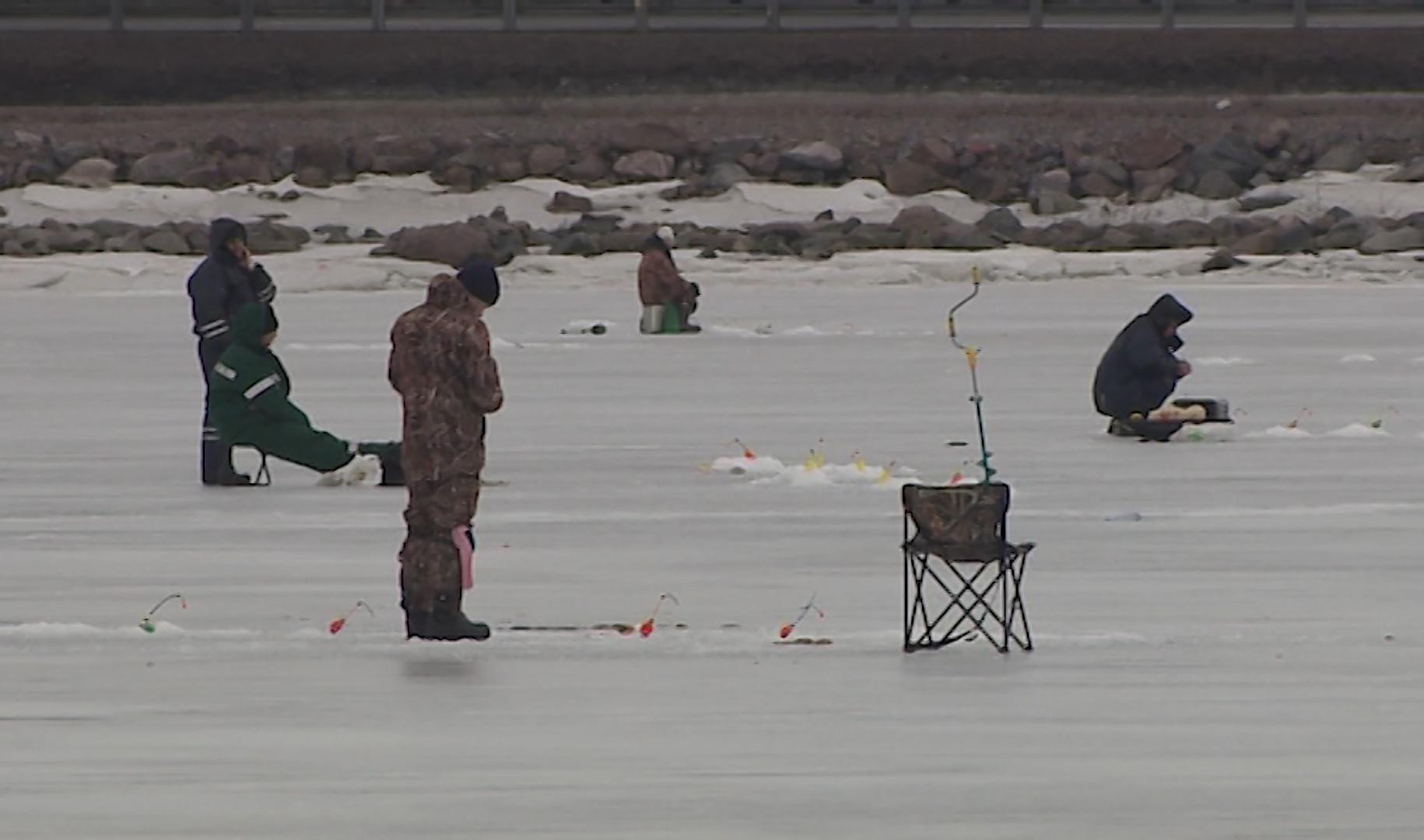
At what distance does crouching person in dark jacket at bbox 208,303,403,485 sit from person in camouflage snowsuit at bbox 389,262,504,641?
5372 mm

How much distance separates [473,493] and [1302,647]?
2742 mm

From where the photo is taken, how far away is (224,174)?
158 ft

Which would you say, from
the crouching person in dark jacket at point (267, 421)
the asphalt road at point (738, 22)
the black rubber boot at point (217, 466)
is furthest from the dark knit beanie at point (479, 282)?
the asphalt road at point (738, 22)

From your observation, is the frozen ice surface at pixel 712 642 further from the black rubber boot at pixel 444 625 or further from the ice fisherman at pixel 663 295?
the ice fisherman at pixel 663 295

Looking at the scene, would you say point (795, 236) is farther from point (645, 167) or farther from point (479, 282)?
point (479, 282)

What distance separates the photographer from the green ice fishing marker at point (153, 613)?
11.8 metres

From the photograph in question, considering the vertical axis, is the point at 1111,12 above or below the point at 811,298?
above

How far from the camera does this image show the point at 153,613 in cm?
1231

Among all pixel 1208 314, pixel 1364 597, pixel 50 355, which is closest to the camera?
pixel 1364 597

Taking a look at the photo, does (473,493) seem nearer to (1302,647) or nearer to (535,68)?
(1302,647)

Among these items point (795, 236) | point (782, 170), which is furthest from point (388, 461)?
point (782, 170)

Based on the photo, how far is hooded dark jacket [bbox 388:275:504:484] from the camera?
11.2m

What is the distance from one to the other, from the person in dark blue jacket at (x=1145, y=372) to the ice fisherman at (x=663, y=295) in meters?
9.54

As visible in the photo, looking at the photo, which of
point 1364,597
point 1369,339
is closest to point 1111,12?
point 1369,339
